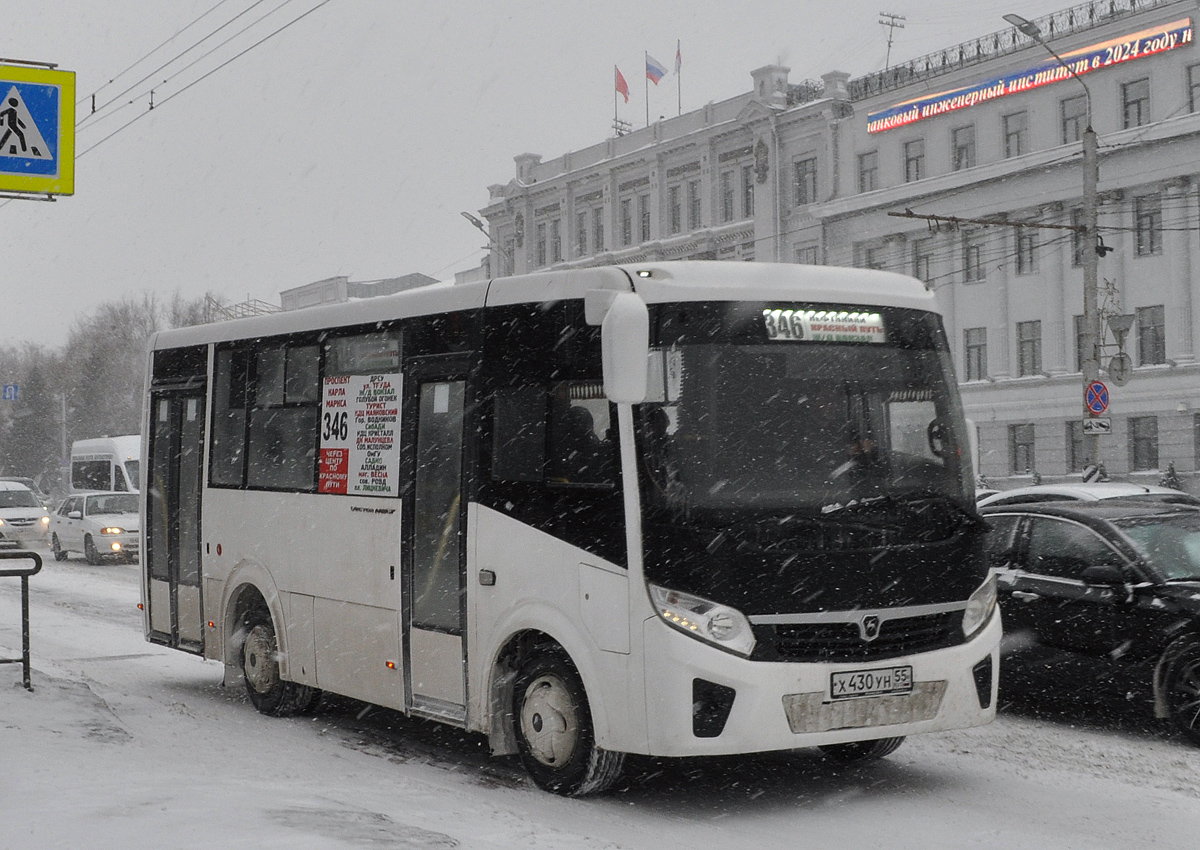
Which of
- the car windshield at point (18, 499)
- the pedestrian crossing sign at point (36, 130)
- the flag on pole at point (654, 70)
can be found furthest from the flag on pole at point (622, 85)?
the pedestrian crossing sign at point (36, 130)

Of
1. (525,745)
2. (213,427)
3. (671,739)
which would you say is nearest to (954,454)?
(671,739)

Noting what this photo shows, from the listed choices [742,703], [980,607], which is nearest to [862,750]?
[980,607]

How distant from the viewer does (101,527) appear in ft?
96.6

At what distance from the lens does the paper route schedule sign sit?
8922 mm

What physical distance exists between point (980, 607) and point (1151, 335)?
131ft

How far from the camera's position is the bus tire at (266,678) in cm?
1027

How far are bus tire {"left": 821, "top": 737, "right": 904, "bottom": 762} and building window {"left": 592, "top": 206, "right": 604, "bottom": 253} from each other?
58604mm

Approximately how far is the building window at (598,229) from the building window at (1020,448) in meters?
23.5

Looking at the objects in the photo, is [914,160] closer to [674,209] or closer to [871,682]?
[674,209]

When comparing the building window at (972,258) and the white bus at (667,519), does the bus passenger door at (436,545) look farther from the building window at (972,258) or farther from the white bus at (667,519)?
the building window at (972,258)

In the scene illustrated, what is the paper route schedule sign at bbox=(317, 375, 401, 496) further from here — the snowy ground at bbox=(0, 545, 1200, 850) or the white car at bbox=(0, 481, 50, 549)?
the white car at bbox=(0, 481, 50, 549)

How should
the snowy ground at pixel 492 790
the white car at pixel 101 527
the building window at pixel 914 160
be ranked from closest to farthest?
the snowy ground at pixel 492 790 → the white car at pixel 101 527 → the building window at pixel 914 160

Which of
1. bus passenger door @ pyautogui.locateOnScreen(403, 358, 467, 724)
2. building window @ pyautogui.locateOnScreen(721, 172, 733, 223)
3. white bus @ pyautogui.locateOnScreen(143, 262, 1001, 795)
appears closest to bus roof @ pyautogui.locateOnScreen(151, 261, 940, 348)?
white bus @ pyautogui.locateOnScreen(143, 262, 1001, 795)

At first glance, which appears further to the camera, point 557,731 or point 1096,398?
point 1096,398
